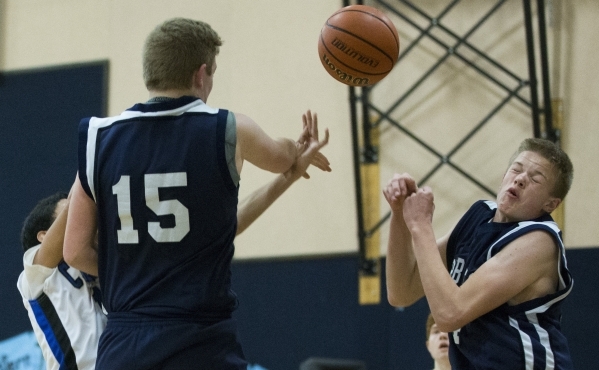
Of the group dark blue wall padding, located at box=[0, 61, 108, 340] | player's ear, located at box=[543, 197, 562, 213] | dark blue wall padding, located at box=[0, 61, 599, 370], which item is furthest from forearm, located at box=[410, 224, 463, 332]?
dark blue wall padding, located at box=[0, 61, 108, 340]

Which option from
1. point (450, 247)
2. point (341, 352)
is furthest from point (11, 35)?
point (450, 247)

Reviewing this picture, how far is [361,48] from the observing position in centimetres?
366

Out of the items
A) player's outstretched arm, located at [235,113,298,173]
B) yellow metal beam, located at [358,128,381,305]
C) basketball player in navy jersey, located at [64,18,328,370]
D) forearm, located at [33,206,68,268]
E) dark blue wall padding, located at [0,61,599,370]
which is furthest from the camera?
yellow metal beam, located at [358,128,381,305]

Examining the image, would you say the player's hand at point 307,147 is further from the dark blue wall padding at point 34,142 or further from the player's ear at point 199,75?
the dark blue wall padding at point 34,142

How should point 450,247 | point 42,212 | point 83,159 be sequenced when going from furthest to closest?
point 42,212, point 450,247, point 83,159

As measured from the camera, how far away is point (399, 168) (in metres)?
6.84

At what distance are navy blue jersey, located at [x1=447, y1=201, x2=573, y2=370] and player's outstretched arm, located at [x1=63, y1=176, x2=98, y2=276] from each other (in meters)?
1.39

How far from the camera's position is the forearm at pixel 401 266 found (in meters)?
3.09

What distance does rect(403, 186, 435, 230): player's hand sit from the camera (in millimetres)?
2824

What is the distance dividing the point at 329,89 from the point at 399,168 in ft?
3.26

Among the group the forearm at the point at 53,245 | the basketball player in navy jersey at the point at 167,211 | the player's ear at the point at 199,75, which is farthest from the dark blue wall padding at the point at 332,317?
the player's ear at the point at 199,75

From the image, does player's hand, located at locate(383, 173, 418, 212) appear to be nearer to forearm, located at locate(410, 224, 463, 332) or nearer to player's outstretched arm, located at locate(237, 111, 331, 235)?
forearm, located at locate(410, 224, 463, 332)

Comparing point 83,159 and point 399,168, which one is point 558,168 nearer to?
point 83,159

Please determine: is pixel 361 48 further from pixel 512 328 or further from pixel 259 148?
pixel 512 328
